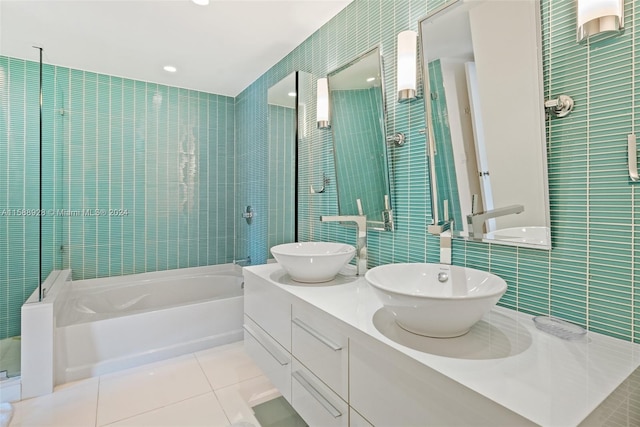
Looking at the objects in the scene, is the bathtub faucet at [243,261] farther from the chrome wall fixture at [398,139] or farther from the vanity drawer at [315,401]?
the chrome wall fixture at [398,139]

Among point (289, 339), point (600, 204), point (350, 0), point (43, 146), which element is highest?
point (350, 0)

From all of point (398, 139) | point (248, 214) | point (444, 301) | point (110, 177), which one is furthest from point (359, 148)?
point (110, 177)

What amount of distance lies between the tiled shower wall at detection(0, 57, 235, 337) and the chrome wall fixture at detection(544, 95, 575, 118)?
10.4 ft

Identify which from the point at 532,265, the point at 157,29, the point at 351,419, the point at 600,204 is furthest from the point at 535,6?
the point at 157,29

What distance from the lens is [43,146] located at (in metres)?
2.62

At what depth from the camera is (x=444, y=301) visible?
2.74ft

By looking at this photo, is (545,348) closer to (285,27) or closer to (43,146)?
(285,27)

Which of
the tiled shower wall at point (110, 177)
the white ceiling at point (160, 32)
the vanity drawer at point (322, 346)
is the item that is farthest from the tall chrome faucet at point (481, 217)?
the tiled shower wall at point (110, 177)

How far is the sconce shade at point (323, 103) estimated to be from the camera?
2055mm

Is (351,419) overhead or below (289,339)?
below

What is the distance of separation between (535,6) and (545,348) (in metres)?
1.11

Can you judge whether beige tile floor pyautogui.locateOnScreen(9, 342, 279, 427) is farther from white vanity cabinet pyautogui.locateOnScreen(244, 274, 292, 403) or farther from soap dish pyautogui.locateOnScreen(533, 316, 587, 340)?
soap dish pyautogui.locateOnScreen(533, 316, 587, 340)

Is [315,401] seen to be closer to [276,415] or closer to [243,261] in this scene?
[276,415]

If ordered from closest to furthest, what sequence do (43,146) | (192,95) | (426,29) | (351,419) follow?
(351,419)
(426,29)
(43,146)
(192,95)
